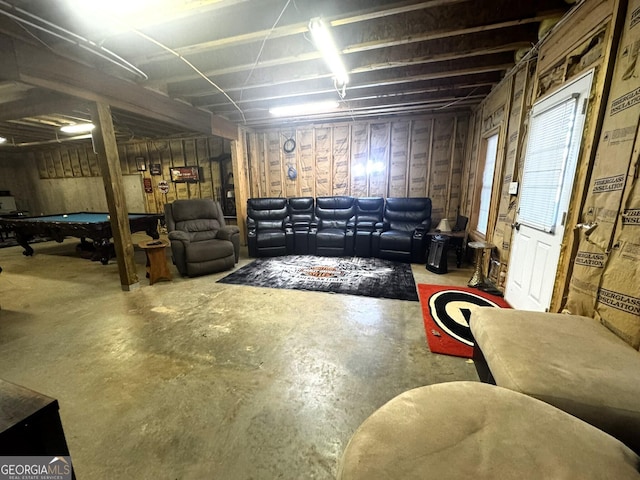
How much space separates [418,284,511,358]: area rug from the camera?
2061 millimetres

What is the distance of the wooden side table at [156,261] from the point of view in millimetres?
3323

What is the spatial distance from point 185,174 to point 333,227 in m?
4.49

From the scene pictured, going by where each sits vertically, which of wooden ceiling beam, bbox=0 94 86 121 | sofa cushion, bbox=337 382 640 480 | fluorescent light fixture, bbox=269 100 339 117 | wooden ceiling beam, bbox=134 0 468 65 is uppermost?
wooden ceiling beam, bbox=134 0 468 65

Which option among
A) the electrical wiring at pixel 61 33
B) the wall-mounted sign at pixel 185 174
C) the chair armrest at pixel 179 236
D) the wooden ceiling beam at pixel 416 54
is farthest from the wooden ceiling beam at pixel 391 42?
the wall-mounted sign at pixel 185 174

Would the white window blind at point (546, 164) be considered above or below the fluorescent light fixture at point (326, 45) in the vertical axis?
below

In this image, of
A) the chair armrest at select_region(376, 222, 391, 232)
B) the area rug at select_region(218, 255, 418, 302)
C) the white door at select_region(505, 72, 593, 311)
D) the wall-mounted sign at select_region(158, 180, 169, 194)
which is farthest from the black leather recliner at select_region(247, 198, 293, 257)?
the white door at select_region(505, 72, 593, 311)

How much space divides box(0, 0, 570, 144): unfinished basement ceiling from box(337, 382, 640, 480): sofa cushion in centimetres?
262

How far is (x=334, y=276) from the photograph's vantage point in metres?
3.70

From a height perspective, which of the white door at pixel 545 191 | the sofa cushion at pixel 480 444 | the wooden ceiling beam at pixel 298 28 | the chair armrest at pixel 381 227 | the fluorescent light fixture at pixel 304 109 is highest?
the wooden ceiling beam at pixel 298 28

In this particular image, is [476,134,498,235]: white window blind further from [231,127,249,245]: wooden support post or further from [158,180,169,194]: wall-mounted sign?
[158,180,169,194]: wall-mounted sign

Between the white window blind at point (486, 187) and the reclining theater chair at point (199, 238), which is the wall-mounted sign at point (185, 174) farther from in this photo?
the white window blind at point (486, 187)

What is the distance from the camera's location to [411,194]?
5188mm

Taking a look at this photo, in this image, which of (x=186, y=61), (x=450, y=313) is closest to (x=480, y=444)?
(x=450, y=313)

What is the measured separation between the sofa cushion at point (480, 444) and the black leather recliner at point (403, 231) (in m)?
3.45
